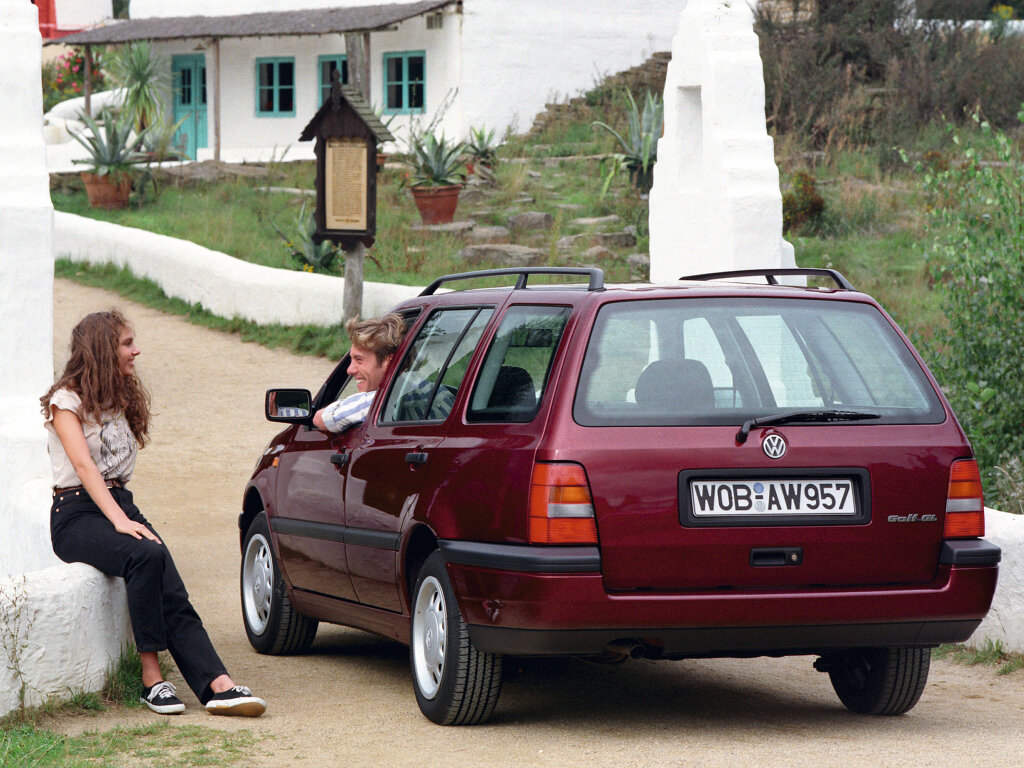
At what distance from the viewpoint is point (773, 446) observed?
16.4ft

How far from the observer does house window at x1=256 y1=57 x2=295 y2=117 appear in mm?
32719

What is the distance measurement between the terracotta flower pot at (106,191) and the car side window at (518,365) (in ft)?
70.2

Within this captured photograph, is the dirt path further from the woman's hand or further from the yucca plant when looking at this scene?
the yucca plant

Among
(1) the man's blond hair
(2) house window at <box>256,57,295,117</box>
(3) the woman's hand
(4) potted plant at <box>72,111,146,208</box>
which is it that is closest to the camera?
(3) the woman's hand

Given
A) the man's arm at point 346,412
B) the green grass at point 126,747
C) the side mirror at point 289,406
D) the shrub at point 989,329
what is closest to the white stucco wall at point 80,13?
the shrub at point 989,329

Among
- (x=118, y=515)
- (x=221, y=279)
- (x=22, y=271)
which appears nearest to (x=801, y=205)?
(x=221, y=279)

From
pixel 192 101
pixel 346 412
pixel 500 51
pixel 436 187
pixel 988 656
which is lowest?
pixel 988 656

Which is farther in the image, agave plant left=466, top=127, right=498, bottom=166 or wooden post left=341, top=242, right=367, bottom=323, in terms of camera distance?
agave plant left=466, top=127, right=498, bottom=166

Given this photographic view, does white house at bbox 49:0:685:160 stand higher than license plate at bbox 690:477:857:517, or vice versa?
white house at bbox 49:0:685:160

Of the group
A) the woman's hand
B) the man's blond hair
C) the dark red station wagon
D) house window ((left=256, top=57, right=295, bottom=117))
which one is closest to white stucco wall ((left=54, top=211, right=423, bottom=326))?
house window ((left=256, top=57, right=295, bottom=117))

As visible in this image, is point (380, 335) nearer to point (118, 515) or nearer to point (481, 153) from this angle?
point (118, 515)

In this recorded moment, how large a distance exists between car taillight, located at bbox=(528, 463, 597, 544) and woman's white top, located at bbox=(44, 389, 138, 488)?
7.14 feet

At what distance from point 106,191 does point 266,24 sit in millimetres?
6439

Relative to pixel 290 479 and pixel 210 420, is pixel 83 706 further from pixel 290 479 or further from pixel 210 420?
pixel 210 420
